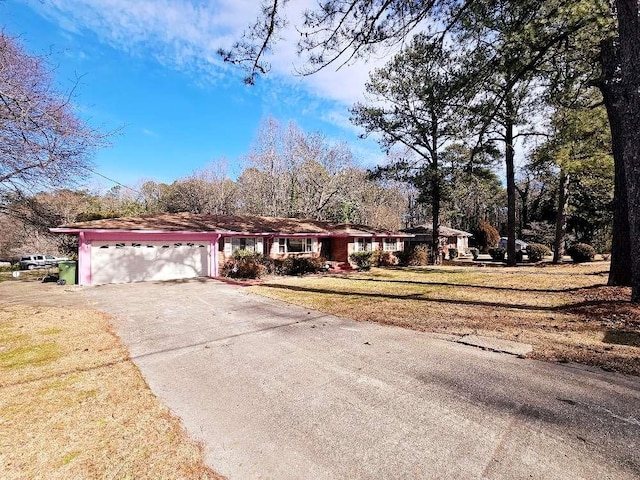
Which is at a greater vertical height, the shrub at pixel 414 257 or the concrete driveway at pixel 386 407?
the shrub at pixel 414 257

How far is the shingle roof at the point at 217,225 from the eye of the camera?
51.7ft

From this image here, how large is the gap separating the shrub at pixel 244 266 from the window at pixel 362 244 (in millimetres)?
7709

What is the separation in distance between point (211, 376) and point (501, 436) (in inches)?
142

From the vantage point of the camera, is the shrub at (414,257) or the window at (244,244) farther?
the shrub at (414,257)

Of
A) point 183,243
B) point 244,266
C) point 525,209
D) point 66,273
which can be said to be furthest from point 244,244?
point 525,209

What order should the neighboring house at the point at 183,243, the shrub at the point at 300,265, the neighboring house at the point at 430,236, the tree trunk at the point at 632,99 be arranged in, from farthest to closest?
1. the neighboring house at the point at 430,236
2. the shrub at the point at 300,265
3. the neighboring house at the point at 183,243
4. the tree trunk at the point at 632,99

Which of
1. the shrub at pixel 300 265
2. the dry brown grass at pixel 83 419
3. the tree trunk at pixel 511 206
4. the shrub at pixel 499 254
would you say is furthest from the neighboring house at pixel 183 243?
the shrub at pixel 499 254

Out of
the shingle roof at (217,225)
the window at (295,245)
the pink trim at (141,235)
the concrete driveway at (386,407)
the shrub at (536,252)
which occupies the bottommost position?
the concrete driveway at (386,407)

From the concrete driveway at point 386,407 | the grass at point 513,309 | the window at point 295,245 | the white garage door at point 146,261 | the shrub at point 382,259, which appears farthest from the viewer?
the shrub at point 382,259

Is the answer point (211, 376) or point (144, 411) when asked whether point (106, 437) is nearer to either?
point (144, 411)

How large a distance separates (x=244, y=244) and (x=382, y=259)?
1005cm

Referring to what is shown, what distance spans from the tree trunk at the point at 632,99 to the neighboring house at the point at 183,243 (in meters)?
15.7

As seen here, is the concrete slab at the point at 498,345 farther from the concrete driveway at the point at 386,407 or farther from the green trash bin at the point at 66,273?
the green trash bin at the point at 66,273

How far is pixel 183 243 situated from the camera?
17125 mm
